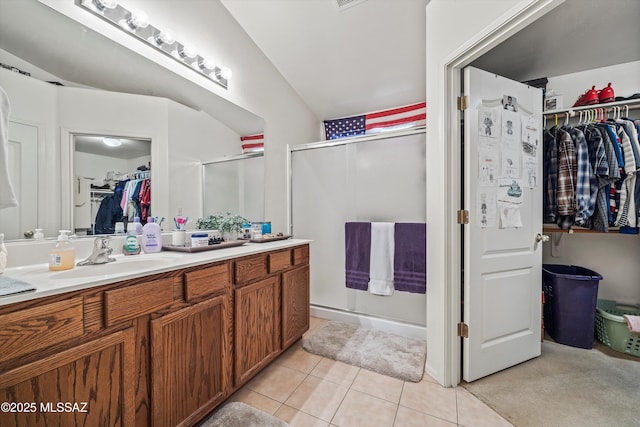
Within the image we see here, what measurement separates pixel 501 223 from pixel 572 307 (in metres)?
1.13

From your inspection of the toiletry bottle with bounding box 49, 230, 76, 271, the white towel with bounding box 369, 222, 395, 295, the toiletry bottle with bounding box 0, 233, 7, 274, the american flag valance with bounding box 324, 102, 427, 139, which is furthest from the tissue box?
the toiletry bottle with bounding box 0, 233, 7, 274

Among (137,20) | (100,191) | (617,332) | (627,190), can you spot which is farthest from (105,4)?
(617,332)

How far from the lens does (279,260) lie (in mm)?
1865

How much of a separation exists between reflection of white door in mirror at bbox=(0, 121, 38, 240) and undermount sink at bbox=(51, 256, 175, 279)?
309mm

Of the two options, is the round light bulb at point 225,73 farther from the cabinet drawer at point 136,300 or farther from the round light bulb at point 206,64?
the cabinet drawer at point 136,300

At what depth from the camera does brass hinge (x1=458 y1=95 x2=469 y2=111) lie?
165 centimetres

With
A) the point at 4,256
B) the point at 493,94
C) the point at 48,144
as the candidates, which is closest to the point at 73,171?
the point at 48,144

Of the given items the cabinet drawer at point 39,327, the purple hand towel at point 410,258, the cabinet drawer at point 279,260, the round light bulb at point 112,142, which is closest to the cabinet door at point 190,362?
the cabinet drawer at point 39,327

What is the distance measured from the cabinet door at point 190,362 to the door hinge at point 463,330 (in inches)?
56.8

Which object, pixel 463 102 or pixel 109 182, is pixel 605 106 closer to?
pixel 463 102

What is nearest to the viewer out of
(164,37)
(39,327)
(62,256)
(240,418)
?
(39,327)

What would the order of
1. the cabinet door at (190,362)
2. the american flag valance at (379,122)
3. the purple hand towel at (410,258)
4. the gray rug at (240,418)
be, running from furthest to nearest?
the american flag valance at (379,122) → the purple hand towel at (410,258) → the gray rug at (240,418) → the cabinet door at (190,362)

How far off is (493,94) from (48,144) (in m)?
2.58

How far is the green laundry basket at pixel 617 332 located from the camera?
193 cm
